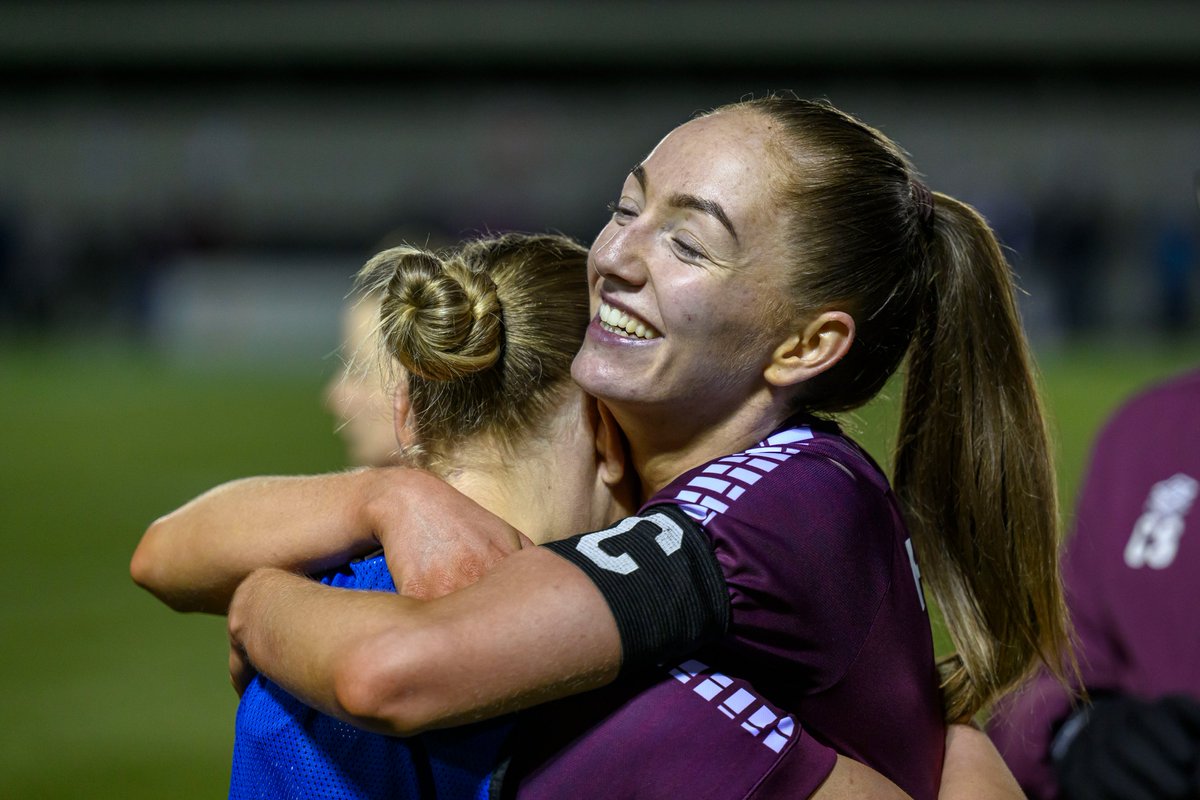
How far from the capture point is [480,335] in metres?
2.09

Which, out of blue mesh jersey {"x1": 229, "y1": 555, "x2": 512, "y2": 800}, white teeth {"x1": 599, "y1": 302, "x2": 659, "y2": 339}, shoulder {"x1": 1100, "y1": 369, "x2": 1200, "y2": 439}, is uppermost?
white teeth {"x1": 599, "y1": 302, "x2": 659, "y2": 339}

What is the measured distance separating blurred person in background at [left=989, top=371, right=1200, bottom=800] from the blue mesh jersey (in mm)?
1359

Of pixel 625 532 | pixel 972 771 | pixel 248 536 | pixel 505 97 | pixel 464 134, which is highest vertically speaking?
pixel 625 532

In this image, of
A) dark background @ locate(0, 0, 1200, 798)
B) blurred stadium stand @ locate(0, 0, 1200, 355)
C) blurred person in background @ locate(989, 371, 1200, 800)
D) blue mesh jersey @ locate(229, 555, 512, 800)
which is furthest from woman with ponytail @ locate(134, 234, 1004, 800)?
blurred stadium stand @ locate(0, 0, 1200, 355)

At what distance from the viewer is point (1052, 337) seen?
23.6m

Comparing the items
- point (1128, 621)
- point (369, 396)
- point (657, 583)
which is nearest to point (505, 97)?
point (1128, 621)

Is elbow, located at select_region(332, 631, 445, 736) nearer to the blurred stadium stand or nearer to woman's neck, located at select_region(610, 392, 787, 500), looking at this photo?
woman's neck, located at select_region(610, 392, 787, 500)

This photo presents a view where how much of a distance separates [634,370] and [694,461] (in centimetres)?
21

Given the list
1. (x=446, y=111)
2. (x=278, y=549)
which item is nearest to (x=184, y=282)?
(x=446, y=111)

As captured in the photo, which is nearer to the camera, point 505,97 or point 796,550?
point 796,550

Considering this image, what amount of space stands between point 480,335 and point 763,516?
535mm

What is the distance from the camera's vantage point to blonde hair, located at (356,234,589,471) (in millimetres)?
2082

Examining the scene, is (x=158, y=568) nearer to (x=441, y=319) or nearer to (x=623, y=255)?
(x=441, y=319)

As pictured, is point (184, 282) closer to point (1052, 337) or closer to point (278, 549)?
point (1052, 337)
